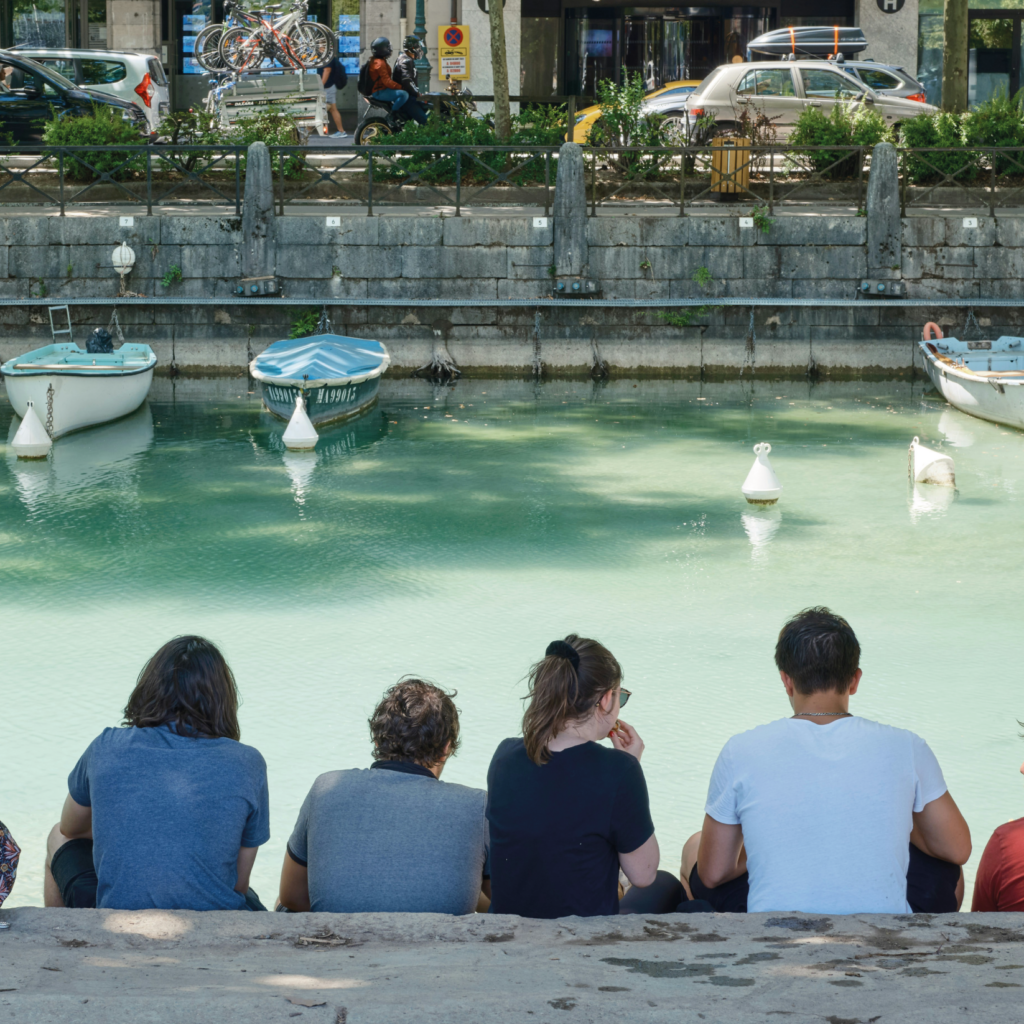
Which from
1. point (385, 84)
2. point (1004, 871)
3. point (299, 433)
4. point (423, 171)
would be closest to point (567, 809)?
point (1004, 871)

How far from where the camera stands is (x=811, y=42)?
21469mm

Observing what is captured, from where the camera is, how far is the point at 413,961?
8.76ft

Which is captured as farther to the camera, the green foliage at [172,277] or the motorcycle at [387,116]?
the motorcycle at [387,116]

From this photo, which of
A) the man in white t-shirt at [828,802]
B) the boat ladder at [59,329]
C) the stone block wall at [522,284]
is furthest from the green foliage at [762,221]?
the man in white t-shirt at [828,802]

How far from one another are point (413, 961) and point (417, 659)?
15.3 ft

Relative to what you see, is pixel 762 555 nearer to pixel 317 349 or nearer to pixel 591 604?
Result: pixel 591 604

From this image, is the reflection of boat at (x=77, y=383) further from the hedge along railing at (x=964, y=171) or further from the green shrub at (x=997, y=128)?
the green shrub at (x=997, y=128)

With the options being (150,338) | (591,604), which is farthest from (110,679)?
(150,338)

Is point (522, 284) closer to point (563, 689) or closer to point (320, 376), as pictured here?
point (320, 376)

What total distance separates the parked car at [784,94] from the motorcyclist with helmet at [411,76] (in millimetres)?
3881

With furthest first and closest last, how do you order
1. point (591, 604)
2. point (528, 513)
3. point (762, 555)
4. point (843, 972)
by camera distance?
point (528, 513) < point (762, 555) < point (591, 604) < point (843, 972)

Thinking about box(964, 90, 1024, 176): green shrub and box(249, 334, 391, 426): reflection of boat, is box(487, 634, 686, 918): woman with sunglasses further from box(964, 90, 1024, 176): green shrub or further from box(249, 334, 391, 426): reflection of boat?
box(964, 90, 1024, 176): green shrub

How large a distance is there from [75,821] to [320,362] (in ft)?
35.0

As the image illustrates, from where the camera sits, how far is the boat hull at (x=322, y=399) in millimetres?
13373
